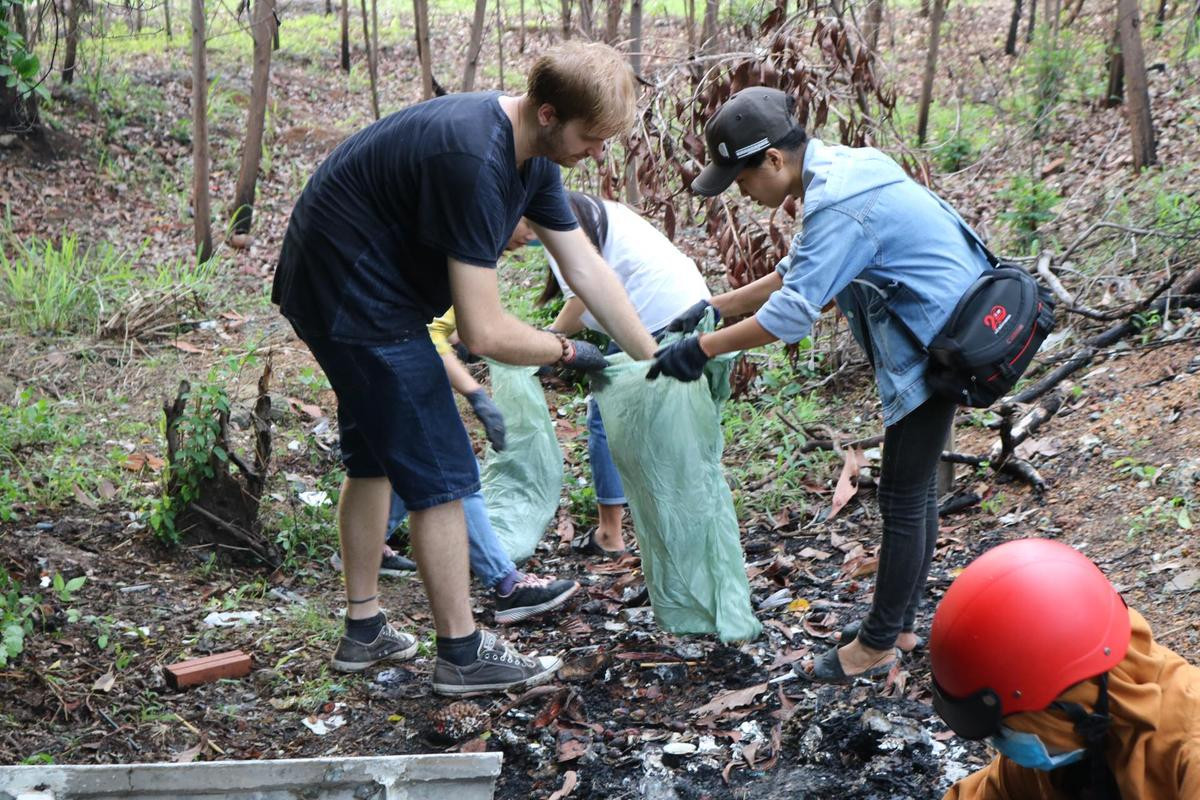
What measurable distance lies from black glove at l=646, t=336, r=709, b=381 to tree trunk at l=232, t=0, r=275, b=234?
6.60 meters

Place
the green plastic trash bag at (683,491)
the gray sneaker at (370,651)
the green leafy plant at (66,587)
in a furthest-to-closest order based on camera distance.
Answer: the green leafy plant at (66,587) → the gray sneaker at (370,651) → the green plastic trash bag at (683,491)

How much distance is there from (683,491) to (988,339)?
1071 mm

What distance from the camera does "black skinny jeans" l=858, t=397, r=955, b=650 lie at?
2.90m

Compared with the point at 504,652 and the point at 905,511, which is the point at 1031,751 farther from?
the point at 504,652

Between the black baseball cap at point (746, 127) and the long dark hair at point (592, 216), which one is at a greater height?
the black baseball cap at point (746, 127)

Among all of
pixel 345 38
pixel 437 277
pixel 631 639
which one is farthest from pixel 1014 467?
pixel 345 38

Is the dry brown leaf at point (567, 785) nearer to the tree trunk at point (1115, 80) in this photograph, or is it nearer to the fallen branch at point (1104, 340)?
the fallen branch at point (1104, 340)

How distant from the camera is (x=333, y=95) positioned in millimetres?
13039

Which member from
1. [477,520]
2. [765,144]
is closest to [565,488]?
[477,520]

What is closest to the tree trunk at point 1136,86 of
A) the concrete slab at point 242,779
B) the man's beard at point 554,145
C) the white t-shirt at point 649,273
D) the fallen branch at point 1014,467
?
the fallen branch at point 1014,467

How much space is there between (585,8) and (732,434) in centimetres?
432

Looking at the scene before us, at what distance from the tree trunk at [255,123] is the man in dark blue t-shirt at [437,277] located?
243 inches

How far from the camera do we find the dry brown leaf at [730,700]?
313 centimetres

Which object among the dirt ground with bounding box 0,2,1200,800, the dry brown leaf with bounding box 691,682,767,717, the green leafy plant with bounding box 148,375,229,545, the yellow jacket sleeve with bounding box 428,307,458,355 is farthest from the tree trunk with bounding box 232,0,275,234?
the dry brown leaf with bounding box 691,682,767,717
